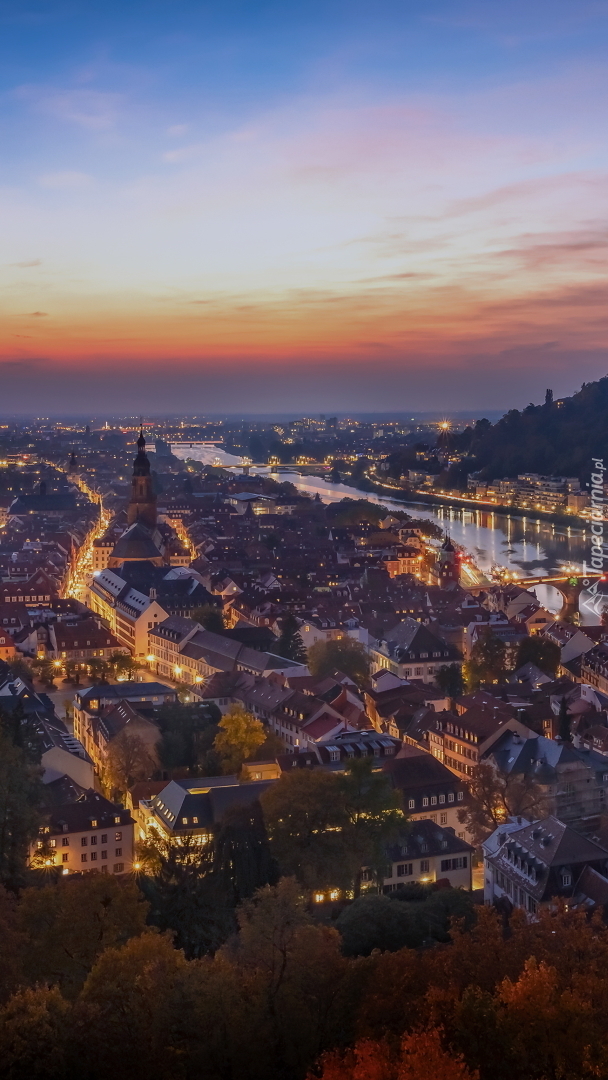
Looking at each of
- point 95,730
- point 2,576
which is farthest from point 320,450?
point 95,730

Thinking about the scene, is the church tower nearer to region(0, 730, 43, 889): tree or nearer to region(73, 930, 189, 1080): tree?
region(0, 730, 43, 889): tree

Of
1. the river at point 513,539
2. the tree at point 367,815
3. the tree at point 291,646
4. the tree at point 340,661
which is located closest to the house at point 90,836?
the tree at point 367,815

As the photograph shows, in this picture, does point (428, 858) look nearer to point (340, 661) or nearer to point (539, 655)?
point (340, 661)

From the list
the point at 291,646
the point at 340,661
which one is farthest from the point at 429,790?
the point at 291,646

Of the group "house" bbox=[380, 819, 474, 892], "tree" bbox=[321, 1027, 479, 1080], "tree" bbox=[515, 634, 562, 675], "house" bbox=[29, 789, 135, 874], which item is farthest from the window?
"tree" bbox=[515, 634, 562, 675]

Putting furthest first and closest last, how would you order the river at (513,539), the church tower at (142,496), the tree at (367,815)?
1. the church tower at (142,496)
2. the river at (513,539)
3. the tree at (367,815)

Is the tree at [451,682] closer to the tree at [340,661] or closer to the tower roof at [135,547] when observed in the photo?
the tree at [340,661]

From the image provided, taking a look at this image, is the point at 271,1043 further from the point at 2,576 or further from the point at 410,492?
the point at 410,492
